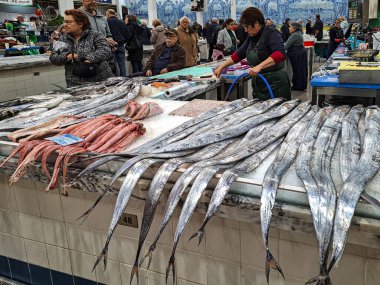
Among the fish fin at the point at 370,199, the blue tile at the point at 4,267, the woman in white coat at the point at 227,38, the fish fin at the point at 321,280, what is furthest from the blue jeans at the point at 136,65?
the fish fin at the point at 321,280

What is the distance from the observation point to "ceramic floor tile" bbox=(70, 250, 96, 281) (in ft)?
7.34

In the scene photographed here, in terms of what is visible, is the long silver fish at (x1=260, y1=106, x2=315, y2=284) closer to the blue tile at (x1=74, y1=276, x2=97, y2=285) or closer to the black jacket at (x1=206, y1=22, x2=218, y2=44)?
the blue tile at (x1=74, y1=276, x2=97, y2=285)

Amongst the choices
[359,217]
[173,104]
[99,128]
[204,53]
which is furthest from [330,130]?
[204,53]

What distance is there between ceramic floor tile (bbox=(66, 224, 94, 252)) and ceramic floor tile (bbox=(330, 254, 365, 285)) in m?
1.32

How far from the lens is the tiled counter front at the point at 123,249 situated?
1.61m

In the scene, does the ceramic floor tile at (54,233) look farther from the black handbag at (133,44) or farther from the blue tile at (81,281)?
the black handbag at (133,44)

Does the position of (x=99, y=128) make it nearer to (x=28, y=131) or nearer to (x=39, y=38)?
(x=28, y=131)

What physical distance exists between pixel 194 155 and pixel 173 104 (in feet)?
4.64

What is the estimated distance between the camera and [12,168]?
1.95 m

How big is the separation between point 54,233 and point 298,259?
1.44 meters

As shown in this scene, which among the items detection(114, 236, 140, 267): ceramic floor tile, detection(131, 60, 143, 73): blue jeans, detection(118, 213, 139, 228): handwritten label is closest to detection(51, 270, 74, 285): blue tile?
detection(114, 236, 140, 267): ceramic floor tile

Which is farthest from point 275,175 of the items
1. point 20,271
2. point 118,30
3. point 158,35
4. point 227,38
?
point 227,38

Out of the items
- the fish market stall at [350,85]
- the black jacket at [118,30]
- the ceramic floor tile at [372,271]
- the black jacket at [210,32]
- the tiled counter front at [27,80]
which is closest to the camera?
the ceramic floor tile at [372,271]

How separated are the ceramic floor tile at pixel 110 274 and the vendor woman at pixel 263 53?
96.1 inches
